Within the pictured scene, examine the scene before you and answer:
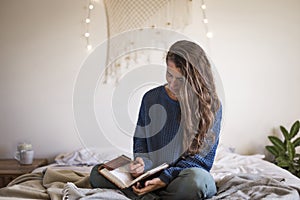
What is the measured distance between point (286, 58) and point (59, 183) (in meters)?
2.00

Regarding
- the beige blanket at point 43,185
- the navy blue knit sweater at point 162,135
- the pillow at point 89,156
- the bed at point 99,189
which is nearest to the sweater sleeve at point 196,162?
the navy blue knit sweater at point 162,135

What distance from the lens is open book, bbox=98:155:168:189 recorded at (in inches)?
52.7

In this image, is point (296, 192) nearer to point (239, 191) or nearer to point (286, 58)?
point (239, 191)

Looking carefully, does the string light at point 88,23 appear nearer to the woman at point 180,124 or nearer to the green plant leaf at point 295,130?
the woman at point 180,124

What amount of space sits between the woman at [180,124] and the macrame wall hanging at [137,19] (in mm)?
1143

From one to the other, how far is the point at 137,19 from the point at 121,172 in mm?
1549

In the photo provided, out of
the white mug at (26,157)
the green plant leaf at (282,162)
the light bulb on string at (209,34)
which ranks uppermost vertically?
the light bulb on string at (209,34)

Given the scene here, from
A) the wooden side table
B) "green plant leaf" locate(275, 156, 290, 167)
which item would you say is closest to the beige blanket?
the wooden side table

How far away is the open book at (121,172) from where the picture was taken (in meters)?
1.34

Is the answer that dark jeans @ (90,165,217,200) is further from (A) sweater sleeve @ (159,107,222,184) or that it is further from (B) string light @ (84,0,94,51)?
(B) string light @ (84,0,94,51)

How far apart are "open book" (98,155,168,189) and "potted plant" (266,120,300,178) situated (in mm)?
1366

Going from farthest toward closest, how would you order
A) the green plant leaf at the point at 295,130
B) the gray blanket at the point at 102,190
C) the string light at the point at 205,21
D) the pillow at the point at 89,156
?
the string light at the point at 205,21, the green plant leaf at the point at 295,130, the pillow at the point at 89,156, the gray blanket at the point at 102,190

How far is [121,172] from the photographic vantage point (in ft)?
4.58

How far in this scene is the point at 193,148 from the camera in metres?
1.48
